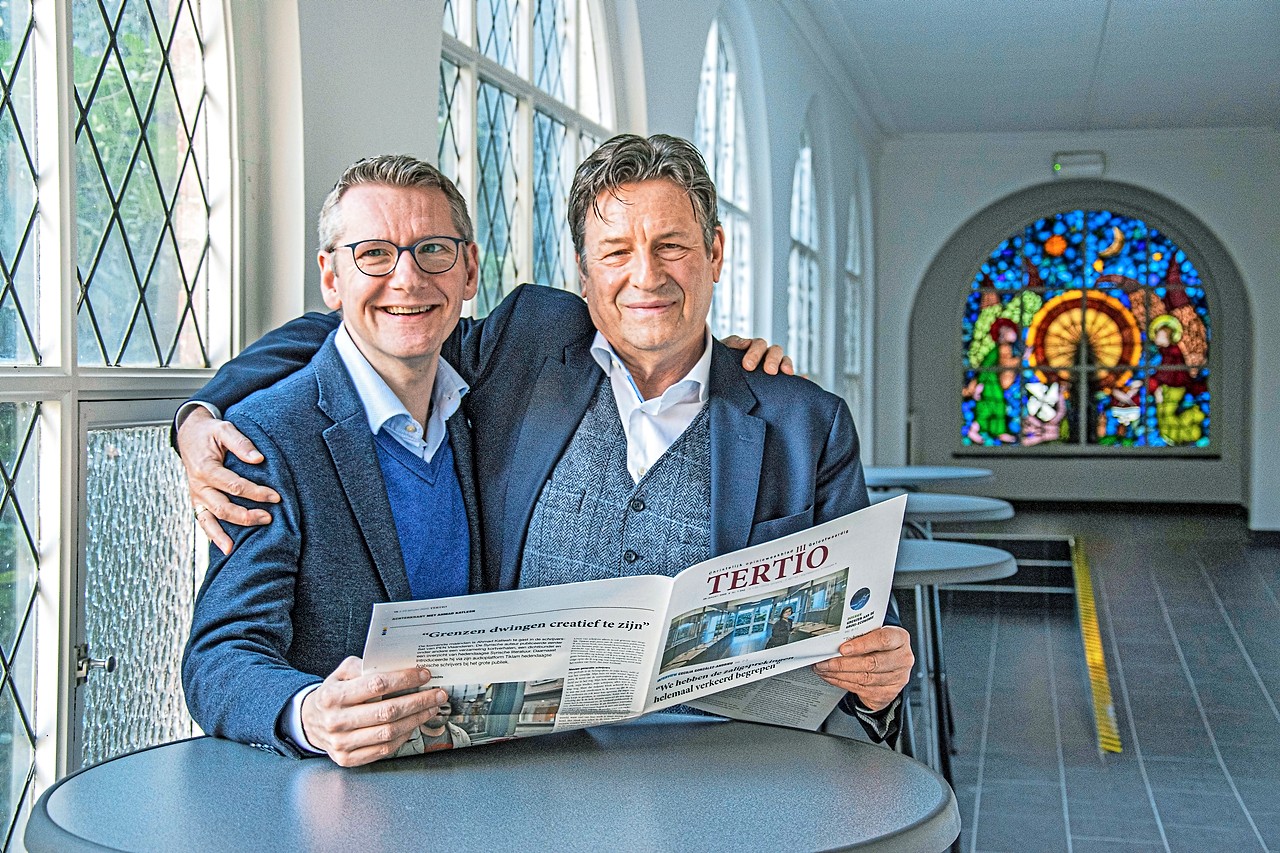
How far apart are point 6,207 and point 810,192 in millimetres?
7224

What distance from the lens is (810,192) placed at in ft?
28.4

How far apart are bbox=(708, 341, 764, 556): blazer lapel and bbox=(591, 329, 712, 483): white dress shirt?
0.11 ft

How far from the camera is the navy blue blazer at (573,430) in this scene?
1811 millimetres

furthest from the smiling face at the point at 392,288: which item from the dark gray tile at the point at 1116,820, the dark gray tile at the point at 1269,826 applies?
the dark gray tile at the point at 1269,826

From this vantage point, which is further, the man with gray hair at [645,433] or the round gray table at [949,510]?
the round gray table at [949,510]

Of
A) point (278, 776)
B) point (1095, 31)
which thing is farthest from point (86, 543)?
point (1095, 31)

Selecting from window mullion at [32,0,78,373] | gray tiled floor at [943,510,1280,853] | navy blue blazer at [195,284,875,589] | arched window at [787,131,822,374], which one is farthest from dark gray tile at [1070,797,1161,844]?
arched window at [787,131,822,374]

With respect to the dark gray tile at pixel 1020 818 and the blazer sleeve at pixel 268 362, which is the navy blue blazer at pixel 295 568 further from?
the dark gray tile at pixel 1020 818

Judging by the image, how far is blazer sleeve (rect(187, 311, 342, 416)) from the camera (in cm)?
173

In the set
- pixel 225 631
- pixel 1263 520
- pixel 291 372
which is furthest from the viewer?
pixel 1263 520

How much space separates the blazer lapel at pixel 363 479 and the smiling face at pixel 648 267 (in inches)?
16.1

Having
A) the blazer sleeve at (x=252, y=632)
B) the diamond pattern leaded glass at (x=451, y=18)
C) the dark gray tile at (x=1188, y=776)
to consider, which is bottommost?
the dark gray tile at (x=1188, y=776)

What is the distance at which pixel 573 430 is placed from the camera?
6.27 ft

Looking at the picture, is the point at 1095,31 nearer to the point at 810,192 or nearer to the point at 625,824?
Answer: the point at 810,192
